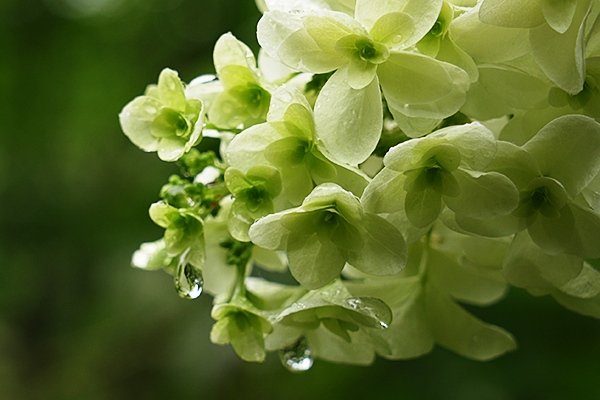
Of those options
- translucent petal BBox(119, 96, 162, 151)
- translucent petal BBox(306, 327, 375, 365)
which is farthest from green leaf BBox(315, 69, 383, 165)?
translucent petal BBox(306, 327, 375, 365)

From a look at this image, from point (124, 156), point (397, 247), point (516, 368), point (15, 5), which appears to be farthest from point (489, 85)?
point (15, 5)

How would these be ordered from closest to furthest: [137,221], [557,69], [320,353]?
[557,69], [320,353], [137,221]

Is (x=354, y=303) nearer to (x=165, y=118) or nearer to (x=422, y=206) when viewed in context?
(x=422, y=206)

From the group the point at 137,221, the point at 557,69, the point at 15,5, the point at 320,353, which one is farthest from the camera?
the point at 15,5

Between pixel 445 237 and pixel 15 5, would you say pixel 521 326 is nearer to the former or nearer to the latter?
pixel 445 237

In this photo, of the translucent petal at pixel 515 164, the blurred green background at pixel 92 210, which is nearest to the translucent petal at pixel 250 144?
the translucent petal at pixel 515 164

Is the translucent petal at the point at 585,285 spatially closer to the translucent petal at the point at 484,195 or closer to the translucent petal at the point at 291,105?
the translucent petal at the point at 484,195

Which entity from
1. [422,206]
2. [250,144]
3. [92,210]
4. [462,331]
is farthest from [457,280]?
[92,210]
